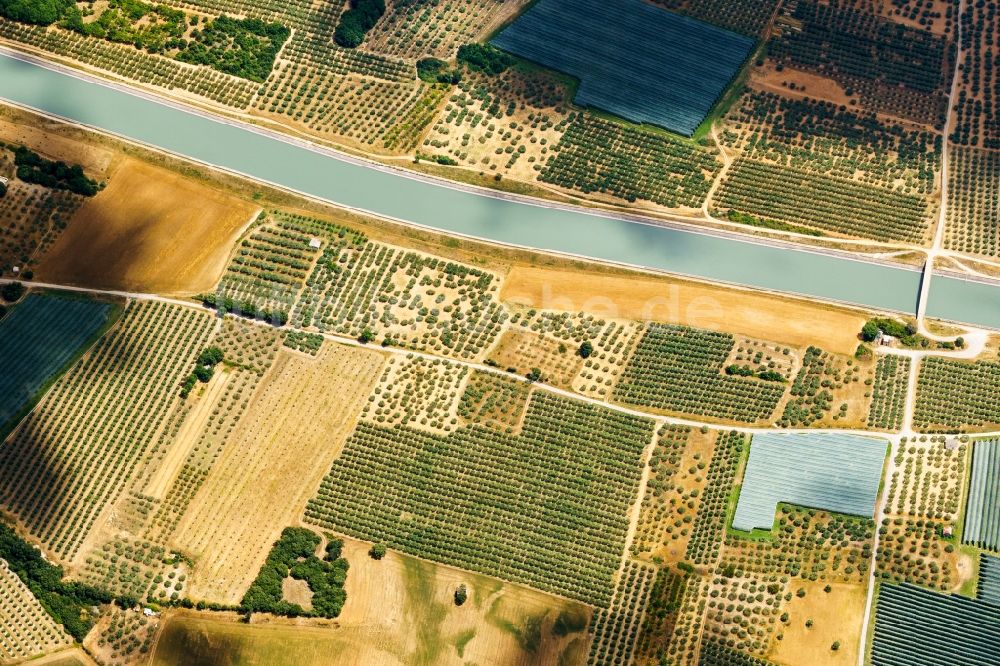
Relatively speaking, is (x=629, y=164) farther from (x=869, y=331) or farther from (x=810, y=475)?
(x=810, y=475)

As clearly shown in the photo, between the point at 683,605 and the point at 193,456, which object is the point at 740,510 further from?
the point at 193,456

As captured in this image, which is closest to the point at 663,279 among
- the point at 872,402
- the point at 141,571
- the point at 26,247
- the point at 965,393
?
the point at 872,402

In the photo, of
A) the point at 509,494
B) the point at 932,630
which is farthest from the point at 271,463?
the point at 932,630

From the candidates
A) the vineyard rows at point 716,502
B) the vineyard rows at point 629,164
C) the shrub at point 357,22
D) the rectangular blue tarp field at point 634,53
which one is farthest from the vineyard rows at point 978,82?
the shrub at point 357,22

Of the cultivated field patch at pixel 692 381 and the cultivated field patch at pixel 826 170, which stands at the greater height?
the cultivated field patch at pixel 826 170

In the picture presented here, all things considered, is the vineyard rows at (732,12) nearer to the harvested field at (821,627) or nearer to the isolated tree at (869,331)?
the isolated tree at (869,331)

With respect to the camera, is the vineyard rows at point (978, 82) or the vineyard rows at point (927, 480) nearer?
the vineyard rows at point (927, 480)
